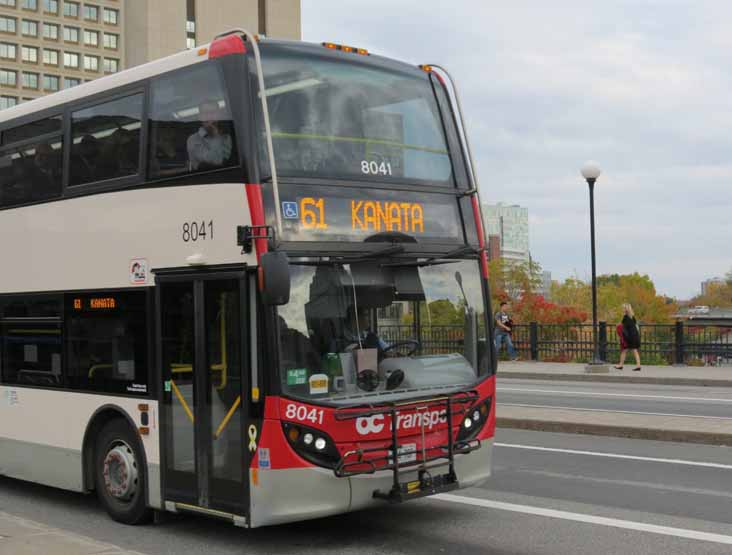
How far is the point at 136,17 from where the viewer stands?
132 metres

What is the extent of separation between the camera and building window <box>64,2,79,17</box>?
130m

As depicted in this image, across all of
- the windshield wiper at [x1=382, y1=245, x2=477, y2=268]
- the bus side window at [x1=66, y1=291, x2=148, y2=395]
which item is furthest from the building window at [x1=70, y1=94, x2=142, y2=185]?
the windshield wiper at [x1=382, y1=245, x2=477, y2=268]

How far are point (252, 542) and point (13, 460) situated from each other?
382cm

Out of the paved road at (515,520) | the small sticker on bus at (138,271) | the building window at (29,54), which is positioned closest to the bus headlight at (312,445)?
the paved road at (515,520)

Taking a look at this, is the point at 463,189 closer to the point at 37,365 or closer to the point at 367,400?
the point at 367,400

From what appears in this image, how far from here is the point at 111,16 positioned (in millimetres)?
132500

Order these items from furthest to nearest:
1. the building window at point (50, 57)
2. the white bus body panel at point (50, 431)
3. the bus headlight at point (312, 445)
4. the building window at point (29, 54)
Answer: the building window at point (50, 57)
the building window at point (29, 54)
the white bus body panel at point (50, 431)
the bus headlight at point (312, 445)

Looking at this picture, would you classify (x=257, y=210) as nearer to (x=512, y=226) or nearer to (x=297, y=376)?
(x=297, y=376)

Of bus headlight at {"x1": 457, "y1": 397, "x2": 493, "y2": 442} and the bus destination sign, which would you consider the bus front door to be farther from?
bus headlight at {"x1": 457, "y1": 397, "x2": 493, "y2": 442}

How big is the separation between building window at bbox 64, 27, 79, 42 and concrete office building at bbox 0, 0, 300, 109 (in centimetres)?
13

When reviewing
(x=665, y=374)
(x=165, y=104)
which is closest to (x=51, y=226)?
(x=165, y=104)

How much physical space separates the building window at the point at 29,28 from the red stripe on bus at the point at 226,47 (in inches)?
4983

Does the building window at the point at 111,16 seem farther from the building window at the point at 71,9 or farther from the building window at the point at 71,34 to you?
the building window at the point at 71,34

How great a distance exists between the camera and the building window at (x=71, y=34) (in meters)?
130
